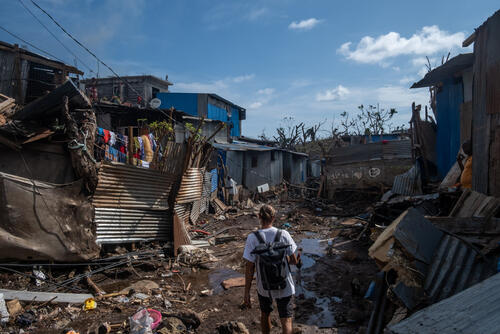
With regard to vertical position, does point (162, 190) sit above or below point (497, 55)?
below

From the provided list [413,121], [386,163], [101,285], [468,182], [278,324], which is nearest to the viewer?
[278,324]

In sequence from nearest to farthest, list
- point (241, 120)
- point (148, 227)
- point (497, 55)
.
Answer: point (497, 55) → point (148, 227) → point (241, 120)

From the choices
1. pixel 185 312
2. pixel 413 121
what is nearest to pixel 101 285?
pixel 185 312

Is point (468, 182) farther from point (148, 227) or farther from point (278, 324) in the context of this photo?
point (148, 227)

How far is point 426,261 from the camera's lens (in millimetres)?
3354

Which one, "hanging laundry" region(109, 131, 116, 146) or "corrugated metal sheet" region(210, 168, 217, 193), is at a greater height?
"hanging laundry" region(109, 131, 116, 146)

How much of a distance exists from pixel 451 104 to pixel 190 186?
8.23 metres

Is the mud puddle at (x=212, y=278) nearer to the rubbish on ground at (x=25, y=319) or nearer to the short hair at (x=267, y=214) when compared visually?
the rubbish on ground at (x=25, y=319)

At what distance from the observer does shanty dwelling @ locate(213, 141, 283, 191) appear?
671 inches

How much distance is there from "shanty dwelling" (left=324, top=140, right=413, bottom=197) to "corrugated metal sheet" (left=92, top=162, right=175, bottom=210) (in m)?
11.8

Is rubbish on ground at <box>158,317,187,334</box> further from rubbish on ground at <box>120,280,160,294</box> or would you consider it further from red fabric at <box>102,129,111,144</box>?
red fabric at <box>102,129,111,144</box>

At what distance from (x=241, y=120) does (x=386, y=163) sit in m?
19.8

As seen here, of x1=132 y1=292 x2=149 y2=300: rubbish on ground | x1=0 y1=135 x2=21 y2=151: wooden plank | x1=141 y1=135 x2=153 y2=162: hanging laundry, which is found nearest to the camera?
x1=132 y1=292 x2=149 y2=300: rubbish on ground

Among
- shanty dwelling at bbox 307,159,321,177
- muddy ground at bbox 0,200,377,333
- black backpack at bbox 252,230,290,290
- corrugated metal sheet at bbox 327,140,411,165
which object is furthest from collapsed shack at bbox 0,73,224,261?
shanty dwelling at bbox 307,159,321,177
